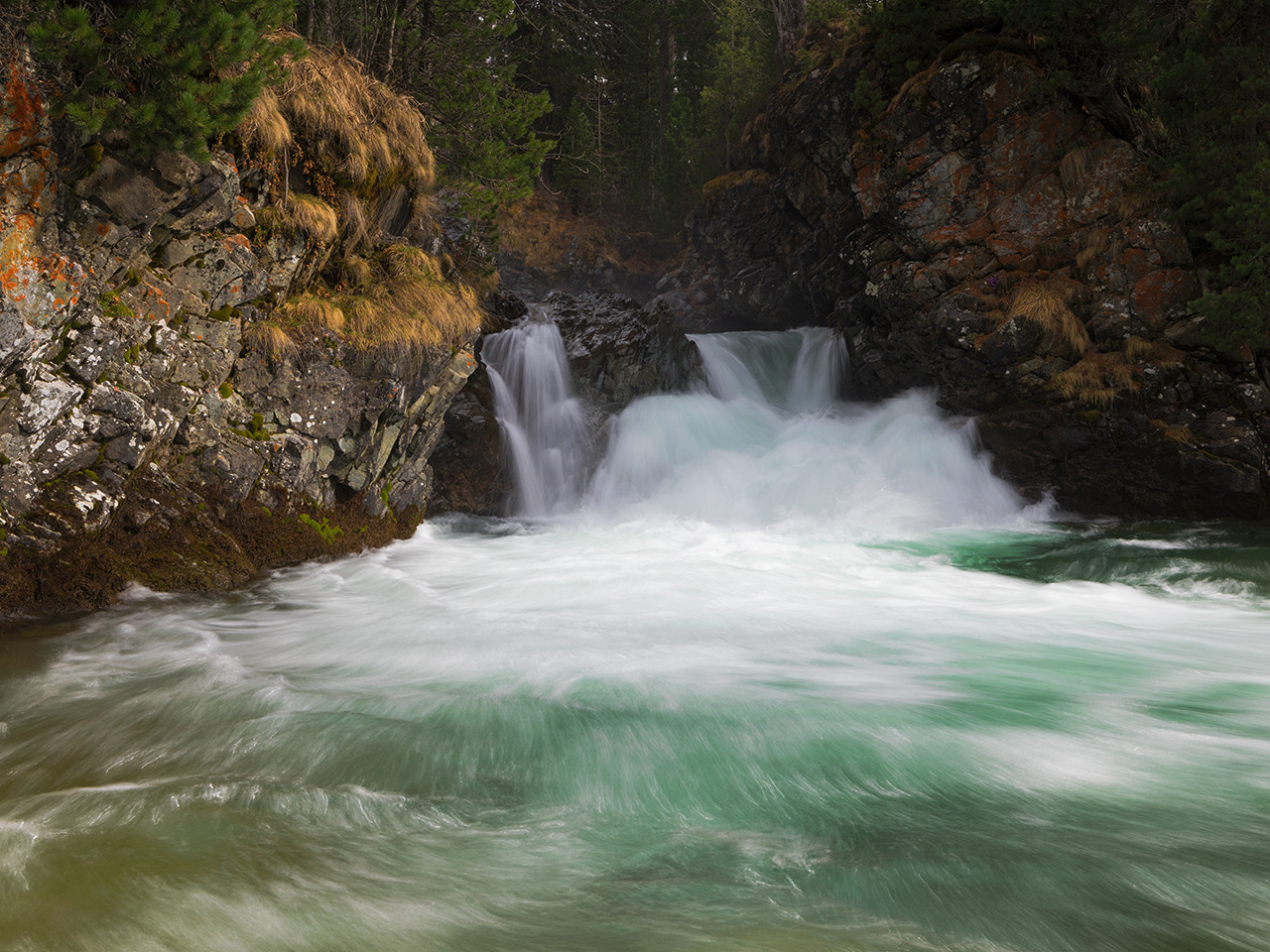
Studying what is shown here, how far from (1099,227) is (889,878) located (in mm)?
11414

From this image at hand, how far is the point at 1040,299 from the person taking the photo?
34.7ft

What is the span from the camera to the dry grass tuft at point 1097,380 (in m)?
10.0

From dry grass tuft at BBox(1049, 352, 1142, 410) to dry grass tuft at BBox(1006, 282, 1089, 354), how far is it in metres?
0.29

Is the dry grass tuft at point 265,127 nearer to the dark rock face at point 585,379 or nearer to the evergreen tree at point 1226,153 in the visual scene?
the dark rock face at point 585,379

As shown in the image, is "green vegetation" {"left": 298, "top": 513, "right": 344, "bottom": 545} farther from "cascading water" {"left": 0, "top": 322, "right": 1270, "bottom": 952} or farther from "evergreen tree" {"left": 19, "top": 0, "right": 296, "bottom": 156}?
"evergreen tree" {"left": 19, "top": 0, "right": 296, "bottom": 156}

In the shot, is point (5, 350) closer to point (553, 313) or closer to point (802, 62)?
point (553, 313)

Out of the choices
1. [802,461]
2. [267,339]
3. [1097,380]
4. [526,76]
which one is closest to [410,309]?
[267,339]

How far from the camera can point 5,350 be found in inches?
173

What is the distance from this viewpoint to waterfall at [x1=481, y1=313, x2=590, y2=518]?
12.3 meters

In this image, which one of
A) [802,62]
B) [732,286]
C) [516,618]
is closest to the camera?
[516,618]

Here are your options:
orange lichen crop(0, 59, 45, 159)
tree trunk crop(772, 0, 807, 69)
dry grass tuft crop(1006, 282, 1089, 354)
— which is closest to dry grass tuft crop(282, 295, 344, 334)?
orange lichen crop(0, 59, 45, 159)

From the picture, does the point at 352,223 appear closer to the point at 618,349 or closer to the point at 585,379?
the point at 585,379

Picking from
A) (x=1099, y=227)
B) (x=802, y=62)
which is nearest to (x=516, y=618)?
(x=1099, y=227)

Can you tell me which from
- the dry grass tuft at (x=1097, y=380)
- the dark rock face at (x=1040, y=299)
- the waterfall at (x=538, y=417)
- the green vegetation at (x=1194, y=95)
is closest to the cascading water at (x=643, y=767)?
the dark rock face at (x=1040, y=299)
